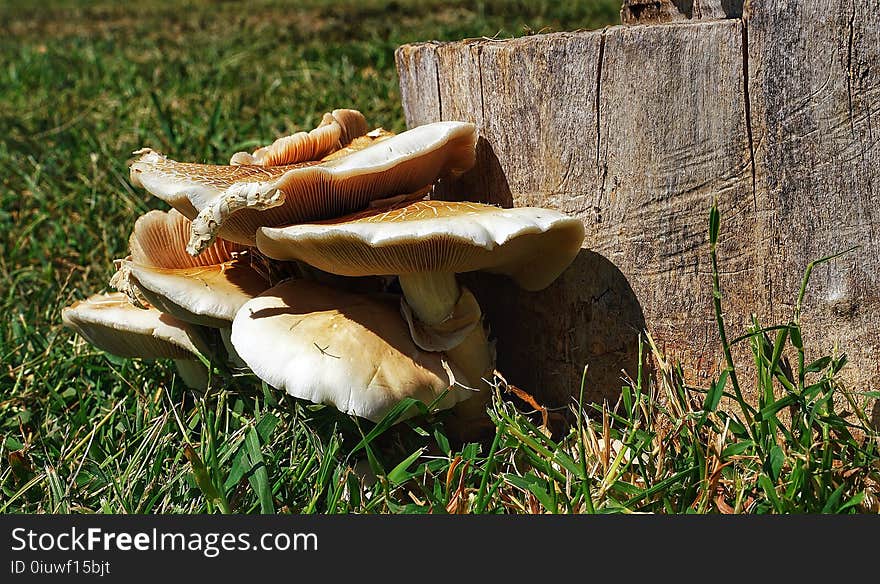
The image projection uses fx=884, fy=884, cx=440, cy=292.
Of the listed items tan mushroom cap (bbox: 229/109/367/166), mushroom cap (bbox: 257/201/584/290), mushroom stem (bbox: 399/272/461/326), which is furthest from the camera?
tan mushroom cap (bbox: 229/109/367/166)

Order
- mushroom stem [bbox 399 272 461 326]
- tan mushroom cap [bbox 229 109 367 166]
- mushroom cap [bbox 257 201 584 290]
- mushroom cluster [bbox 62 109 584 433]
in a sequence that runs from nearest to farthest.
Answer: mushroom cap [bbox 257 201 584 290]
mushroom cluster [bbox 62 109 584 433]
mushroom stem [bbox 399 272 461 326]
tan mushroom cap [bbox 229 109 367 166]

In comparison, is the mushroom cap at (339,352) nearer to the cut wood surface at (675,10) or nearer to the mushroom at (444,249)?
the mushroom at (444,249)

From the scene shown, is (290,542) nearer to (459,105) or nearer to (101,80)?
(459,105)

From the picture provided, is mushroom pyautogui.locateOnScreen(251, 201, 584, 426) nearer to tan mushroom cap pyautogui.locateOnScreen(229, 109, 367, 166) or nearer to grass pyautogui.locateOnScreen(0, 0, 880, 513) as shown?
grass pyautogui.locateOnScreen(0, 0, 880, 513)

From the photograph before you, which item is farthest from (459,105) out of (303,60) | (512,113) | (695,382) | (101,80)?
(101,80)

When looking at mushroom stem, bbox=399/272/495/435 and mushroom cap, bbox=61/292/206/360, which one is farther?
mushroom cap, bbox=61/292/206/360

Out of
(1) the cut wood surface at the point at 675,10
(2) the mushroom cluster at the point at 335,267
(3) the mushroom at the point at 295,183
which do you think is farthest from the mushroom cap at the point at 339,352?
(1) the cut wood surface at the point at 675,10

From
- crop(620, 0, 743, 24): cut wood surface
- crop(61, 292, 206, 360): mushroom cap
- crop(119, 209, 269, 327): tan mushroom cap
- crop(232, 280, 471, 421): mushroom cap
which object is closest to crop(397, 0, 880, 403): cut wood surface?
crop(620, 0, 743, 24): cut wood surface
